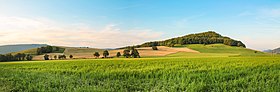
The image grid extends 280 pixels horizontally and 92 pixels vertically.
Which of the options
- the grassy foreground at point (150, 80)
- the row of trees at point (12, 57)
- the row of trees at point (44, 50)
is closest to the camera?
the grassy foreground at point (150, 80)

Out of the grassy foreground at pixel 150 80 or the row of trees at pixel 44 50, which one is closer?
the grassy foreground at pixel 150 80

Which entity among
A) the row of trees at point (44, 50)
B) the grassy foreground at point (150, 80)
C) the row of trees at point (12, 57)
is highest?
the row of trees at point (44, 50)

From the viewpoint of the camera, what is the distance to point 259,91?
8.53 meters

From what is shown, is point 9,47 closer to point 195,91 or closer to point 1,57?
point 1,57

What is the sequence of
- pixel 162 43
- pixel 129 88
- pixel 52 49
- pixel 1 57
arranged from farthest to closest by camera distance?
pixel 162 43, pixel 52 49, pixel 1 57, pixel 129 88

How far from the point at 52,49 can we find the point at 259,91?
2753 inches

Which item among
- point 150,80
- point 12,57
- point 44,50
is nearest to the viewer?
point 150,80

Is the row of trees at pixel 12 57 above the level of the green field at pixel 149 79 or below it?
above

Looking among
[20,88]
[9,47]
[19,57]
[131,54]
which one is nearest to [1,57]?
[19,57]

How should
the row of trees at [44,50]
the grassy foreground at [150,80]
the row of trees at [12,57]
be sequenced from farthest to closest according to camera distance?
the row of trees at [44,50], the row of trees at [12,57], the grassy foreground at [150,80]

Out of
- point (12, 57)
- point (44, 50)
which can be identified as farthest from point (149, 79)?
point (44, 50)

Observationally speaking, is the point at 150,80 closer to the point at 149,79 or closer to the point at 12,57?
the point at 149,79

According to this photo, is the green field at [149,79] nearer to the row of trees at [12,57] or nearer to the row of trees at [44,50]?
the row of trees at [12,57]

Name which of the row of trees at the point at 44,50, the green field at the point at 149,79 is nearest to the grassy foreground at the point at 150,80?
the green field at the point at 149,79
